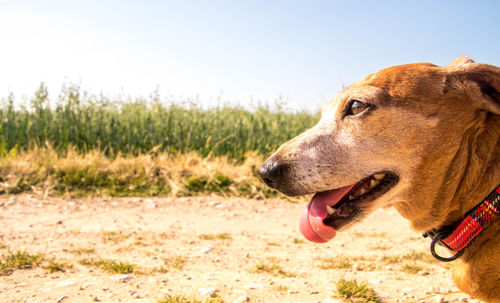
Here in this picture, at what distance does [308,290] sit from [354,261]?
100 cm

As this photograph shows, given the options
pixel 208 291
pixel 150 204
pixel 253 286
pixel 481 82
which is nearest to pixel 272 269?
pixel 253 286

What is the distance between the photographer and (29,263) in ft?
11.1

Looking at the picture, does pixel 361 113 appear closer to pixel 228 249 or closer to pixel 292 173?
pixel 292 173

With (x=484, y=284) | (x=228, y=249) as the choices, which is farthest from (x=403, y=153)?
(x=228, y=249)

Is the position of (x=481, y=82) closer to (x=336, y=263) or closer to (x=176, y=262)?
(x=336, y=263)

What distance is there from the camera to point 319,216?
2465 mm

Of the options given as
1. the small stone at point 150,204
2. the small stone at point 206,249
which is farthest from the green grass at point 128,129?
the small stone at point 206,249

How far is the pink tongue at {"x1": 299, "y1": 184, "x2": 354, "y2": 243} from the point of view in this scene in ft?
7.97

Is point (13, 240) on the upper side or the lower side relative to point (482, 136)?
lower

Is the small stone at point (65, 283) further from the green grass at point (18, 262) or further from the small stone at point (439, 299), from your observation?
the small stone at point (439, 299)

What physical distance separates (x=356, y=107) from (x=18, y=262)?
297cm

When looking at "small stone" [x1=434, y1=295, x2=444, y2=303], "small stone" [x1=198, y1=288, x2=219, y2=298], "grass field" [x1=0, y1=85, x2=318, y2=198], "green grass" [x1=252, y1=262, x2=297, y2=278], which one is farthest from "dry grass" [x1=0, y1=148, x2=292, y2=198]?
"small stone" [x1=434, y1=295, x2=444, y2=303]

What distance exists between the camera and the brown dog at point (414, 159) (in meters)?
2.24

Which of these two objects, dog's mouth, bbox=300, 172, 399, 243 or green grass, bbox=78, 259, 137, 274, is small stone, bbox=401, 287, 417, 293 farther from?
green grass, bbox=78, 259, 137, 274
